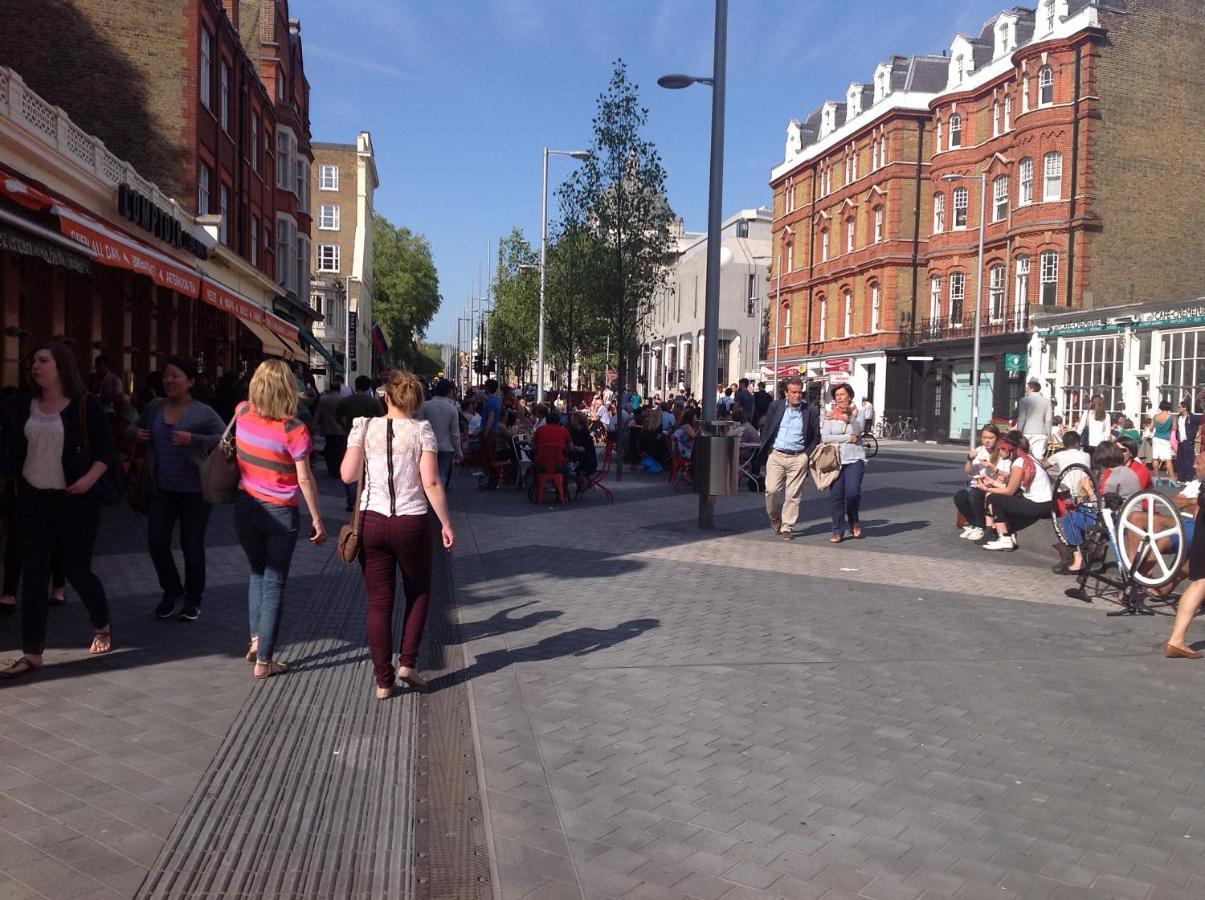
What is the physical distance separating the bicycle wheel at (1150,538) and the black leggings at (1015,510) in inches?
110

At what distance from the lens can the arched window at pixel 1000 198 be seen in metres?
41.8

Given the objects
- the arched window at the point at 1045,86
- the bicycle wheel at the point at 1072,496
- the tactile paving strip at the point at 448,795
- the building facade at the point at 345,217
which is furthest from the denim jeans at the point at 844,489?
the building facade at the point at 345,217

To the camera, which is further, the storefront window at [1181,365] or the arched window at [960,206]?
the arched window at [960,206]

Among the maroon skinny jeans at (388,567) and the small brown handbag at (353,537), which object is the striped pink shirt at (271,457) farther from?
the maroon skinny jeans at (388,567)

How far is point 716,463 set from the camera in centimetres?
1207

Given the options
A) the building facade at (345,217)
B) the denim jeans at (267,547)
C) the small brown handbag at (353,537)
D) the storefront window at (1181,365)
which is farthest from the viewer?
the building facade at (345,217)

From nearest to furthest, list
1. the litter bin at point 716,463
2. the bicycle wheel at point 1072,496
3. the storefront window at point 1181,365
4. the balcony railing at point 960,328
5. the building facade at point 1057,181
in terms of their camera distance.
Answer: the bicycle wheel at point 1072,496, the litter bin at point 716,463, the storefront window at point 1181,365, the building facade at point 1057,181, the balcony railing at point 960,328

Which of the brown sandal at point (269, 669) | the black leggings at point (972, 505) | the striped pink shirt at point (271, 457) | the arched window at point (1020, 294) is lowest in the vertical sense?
the brown sandal at point (269, 669)

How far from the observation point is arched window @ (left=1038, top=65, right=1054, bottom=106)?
129 feet

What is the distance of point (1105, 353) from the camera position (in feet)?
116

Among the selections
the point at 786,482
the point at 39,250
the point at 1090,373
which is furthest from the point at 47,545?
the point at 1090,373

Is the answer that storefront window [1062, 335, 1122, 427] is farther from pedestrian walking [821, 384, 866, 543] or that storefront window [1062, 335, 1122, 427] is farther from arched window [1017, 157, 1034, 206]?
pedestrian walking [821, 384, 866, 543]

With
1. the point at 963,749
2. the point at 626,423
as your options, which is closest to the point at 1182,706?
the point at 963,749

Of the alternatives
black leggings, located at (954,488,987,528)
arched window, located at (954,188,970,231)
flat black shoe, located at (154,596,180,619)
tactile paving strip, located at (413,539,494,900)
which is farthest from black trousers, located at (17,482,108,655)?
arched window, located at (954,188,970,231)
